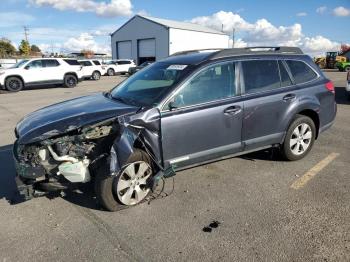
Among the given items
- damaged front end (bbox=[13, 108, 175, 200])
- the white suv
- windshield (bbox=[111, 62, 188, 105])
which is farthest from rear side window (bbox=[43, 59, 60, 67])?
damaged front end (bbox=[13, 108, 175, 200])

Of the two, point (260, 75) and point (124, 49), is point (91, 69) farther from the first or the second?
point (124, 49)

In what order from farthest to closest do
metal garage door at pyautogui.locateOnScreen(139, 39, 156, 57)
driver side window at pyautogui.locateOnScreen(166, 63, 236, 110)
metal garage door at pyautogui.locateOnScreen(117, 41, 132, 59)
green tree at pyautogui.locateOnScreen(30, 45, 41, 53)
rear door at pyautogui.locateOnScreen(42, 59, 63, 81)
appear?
green tree at pyautogui.locateOnScreen(30, 45, 41, 53), metal garage door at pyautogui.locateOnScreen(117, 41, 132, 59), metal garage door at pyautogui.locateOnScreen(139, 39, 156, 57), rear door at pyautogui.locateOnScreen(42, 59, 63, 81), driver side window at pyautogui.locateOnScreen(166, 63, 236, 110)

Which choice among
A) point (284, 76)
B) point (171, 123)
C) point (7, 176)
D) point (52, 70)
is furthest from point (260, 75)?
point (52, 70)

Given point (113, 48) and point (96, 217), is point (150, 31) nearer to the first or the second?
point (113, 48)

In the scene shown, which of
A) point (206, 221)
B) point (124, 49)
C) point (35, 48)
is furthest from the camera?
point (35, 48)

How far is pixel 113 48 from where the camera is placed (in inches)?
2127

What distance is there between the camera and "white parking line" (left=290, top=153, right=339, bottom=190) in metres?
4.55

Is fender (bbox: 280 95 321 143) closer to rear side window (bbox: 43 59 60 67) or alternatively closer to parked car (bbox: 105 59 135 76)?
rear side window (bbox: 43 59 60 67)

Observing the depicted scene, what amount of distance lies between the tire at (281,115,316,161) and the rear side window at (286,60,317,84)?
1.97 feet

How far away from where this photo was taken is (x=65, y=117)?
157 inches

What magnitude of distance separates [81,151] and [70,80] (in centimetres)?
1745

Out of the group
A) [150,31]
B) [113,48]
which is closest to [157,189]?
[150,31]

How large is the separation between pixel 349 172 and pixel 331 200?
1.08 metres

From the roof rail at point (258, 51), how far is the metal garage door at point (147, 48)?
43330 millimetres
